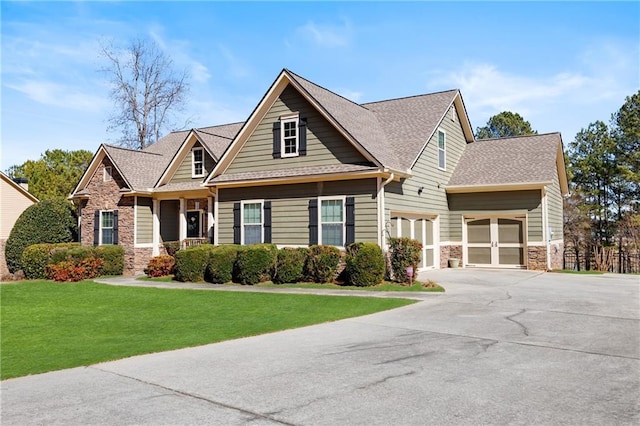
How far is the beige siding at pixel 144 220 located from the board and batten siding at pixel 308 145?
5.46 m

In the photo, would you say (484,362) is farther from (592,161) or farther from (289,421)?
(592,161)

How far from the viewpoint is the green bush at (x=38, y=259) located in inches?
870

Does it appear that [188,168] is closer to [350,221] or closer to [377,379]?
[350,221]

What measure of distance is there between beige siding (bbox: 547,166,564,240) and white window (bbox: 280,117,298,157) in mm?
11437

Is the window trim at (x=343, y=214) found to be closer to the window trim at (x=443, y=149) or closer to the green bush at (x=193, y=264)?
the green bush at (x=193, y=264)

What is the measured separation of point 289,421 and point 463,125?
22427 millimetres

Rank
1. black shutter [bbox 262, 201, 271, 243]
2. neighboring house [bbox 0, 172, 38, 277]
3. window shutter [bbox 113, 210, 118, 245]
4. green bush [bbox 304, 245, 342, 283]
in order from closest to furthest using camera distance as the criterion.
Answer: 1. green bush [bbox 304, 245, 342, 283]
2. black shutter [bbox 262, 201, 271, 243]
3. window shutter [bbox 113, 210, 118, 245]
4. neighboring house [bbox 0, 172, 38, 277]

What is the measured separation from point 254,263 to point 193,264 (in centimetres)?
277

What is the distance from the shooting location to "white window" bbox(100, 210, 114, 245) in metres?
23.9

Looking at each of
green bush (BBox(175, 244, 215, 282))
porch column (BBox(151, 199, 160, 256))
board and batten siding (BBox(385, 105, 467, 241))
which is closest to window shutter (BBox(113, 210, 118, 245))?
porch column (BBox(151, 199, 160, 256))

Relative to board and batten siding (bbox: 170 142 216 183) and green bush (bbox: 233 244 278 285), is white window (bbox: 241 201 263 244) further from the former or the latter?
board and batten siding (bbox: 170 142 216 183)

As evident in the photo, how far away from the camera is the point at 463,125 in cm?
2494

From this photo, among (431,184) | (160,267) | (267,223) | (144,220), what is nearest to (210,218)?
(160,267)

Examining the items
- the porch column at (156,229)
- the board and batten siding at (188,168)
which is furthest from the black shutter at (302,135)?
the porch column at (156,229)
